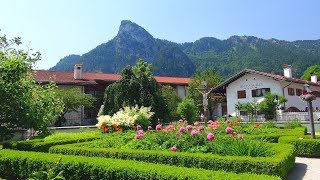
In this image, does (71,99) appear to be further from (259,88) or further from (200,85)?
(259,88)

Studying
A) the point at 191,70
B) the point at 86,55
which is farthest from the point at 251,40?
the point at 86,55

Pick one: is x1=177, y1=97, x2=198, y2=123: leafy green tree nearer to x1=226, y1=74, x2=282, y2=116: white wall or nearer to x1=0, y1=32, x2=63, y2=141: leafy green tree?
x1=226, y1=74, x2=282, y2=116: white wall

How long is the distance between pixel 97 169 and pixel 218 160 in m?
2.95

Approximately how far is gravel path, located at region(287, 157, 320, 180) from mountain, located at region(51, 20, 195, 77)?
107 metres

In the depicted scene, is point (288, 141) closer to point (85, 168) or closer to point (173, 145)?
point (173, 145)

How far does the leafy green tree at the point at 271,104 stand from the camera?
33469mm

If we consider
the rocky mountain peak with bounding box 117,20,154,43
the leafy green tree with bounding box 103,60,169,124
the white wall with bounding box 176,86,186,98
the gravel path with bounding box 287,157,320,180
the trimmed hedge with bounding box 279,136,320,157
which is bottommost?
the gravel path with bounding box 287,157,320,180

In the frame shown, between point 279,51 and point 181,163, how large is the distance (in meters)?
99.0

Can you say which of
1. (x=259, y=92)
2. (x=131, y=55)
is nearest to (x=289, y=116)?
(x=259, y=92)

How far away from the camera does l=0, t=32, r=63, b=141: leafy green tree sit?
36.4 ft

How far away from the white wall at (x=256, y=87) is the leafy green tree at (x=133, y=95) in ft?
49.7

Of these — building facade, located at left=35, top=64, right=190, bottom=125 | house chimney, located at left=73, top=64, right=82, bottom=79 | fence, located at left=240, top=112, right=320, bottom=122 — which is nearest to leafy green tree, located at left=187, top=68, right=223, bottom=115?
fence, located at left=240, top=112, right=320, bottom=122

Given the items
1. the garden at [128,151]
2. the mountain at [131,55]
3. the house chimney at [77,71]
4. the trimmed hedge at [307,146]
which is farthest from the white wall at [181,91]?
the mountain at [131,55]

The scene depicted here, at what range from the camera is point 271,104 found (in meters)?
33.4
